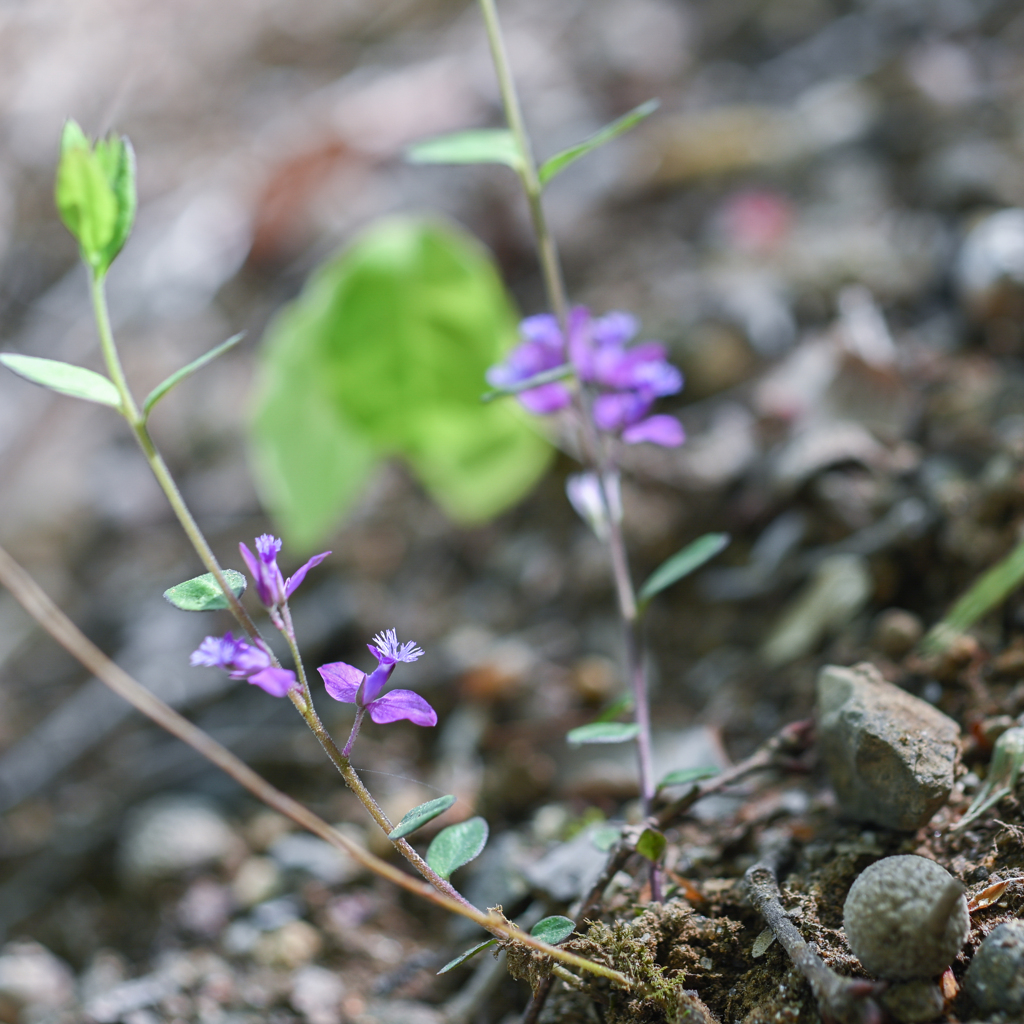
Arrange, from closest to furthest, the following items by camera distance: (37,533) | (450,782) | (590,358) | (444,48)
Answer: (590,358)
(450,782)
(37,533)
(444,48)

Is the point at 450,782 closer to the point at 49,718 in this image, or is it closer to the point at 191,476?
the point at 49,718

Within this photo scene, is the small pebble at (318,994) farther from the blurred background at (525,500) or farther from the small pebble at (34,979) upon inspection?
the small pebble at (34,979)

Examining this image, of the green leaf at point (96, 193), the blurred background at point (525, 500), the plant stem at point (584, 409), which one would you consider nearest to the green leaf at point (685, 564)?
the plant stem at point (584, 409)

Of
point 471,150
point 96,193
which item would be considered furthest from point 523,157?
point 96,193

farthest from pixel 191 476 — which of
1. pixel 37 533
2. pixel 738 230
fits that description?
pixel 738 230

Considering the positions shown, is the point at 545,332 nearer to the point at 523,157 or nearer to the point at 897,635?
the point at 523,157
